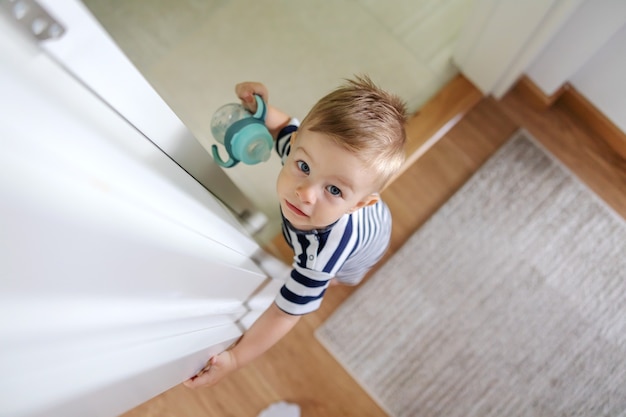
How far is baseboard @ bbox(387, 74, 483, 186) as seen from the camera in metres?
1.06

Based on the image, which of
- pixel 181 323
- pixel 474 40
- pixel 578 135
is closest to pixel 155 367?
pixel 181 323

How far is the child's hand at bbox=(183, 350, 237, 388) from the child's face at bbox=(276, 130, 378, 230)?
0.27m

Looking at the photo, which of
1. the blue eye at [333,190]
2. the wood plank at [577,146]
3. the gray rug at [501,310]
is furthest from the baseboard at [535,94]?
the blue eye at [333,190]

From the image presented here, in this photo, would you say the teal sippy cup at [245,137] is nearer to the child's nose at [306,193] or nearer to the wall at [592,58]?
the child's nose at [306,193]

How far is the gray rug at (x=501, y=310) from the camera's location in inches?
37.4

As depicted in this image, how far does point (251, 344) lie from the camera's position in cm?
70

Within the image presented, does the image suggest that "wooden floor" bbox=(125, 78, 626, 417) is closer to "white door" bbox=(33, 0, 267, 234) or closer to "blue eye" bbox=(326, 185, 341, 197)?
"blue eye" bbox=(326, 185, 341, 197)

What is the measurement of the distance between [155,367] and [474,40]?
88cm

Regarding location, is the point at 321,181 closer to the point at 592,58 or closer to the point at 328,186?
the point at 328,186

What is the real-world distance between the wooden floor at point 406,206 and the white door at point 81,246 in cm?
53

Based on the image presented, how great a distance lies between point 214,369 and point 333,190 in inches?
13.5

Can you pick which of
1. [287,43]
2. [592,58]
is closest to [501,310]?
[592,58]

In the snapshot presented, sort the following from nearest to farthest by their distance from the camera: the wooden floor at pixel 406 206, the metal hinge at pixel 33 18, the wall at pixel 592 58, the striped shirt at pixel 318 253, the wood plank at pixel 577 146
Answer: the metal hinge at pixel 33 18 → the striped shirt at pixel 318 253 → the wall at pixel 592 58 → the wooden floor at pixel 406 206 → the wood plank at pixel 577 146

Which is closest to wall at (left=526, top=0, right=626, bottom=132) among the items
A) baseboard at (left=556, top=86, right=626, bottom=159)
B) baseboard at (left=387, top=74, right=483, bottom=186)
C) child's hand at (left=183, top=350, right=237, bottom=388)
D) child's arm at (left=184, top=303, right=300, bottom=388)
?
baseboard at (left=556, top=86, right=626, bottom=159)
